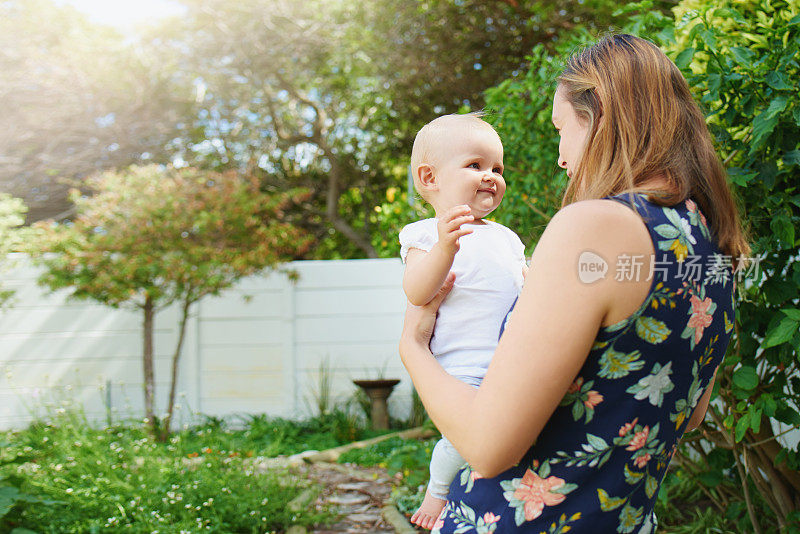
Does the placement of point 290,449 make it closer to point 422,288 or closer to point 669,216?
point 422,288

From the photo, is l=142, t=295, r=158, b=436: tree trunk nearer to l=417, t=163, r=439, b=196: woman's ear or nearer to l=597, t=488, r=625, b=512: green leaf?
l=417, t=163, r=439, b=196: woman's ear

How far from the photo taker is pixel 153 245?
20.0 feet

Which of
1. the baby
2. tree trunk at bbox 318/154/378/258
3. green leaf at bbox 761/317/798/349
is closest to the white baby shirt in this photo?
the baby

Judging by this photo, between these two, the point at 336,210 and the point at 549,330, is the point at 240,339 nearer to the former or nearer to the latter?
the point at 336,210

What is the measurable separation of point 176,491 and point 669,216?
3.07m

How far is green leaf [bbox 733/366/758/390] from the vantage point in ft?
6.66

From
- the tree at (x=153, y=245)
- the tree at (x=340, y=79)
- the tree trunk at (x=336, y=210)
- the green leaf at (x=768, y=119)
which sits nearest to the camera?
the green leaf at (x=768, y=119)

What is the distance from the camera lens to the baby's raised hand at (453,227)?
3.96 feet

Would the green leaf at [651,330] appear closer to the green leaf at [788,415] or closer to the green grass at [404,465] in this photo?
the green leaf at [788,415]

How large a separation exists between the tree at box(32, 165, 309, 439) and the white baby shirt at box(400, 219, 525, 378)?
495 centimetres

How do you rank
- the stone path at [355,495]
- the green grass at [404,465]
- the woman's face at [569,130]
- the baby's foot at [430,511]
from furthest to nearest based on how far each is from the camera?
the green grass at [404,465] → the stone path at [355,495] → the baby's foot at [430,511] → the woman's face at [569,130]

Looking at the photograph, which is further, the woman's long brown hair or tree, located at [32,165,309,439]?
tree, located at [32,165,309,439]

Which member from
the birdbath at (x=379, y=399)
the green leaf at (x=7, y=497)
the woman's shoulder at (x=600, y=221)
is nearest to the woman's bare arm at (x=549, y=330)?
the woman's shoulder at (x=600, y=221)

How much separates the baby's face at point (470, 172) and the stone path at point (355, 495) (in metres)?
2.57
